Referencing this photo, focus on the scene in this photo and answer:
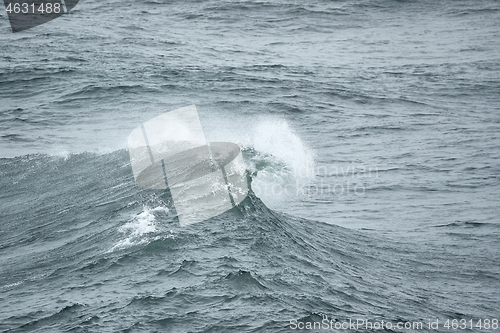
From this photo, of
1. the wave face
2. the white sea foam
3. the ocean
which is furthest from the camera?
the white sea foam

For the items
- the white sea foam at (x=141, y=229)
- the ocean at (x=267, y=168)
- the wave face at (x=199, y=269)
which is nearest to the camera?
the wave face at (x=199, y=269)

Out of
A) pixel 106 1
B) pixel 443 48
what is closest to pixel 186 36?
pixel 106 1

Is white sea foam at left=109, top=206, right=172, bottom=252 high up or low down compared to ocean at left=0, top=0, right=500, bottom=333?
up

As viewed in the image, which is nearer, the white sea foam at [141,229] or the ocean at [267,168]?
the ocean at [267,168]

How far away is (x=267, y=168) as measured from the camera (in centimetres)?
2211

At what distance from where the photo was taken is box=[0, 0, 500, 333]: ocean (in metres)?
12.0

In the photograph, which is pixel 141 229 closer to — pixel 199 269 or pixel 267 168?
pixel 199 269

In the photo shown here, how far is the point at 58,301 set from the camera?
1174cm

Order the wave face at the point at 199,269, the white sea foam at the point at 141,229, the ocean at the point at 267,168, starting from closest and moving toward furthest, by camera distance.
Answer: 1. the wave face at the point at 199,269
2. the ocean at the point at 267,168
3. the white sea foam at the point at 141,229

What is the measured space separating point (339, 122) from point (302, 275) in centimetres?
1752

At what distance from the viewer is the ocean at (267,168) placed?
39.4ft

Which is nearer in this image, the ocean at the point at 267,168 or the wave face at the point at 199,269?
the wave face at the point at 199,269

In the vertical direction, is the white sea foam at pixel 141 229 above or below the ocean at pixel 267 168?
above

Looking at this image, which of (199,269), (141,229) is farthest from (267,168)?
(199,269)
